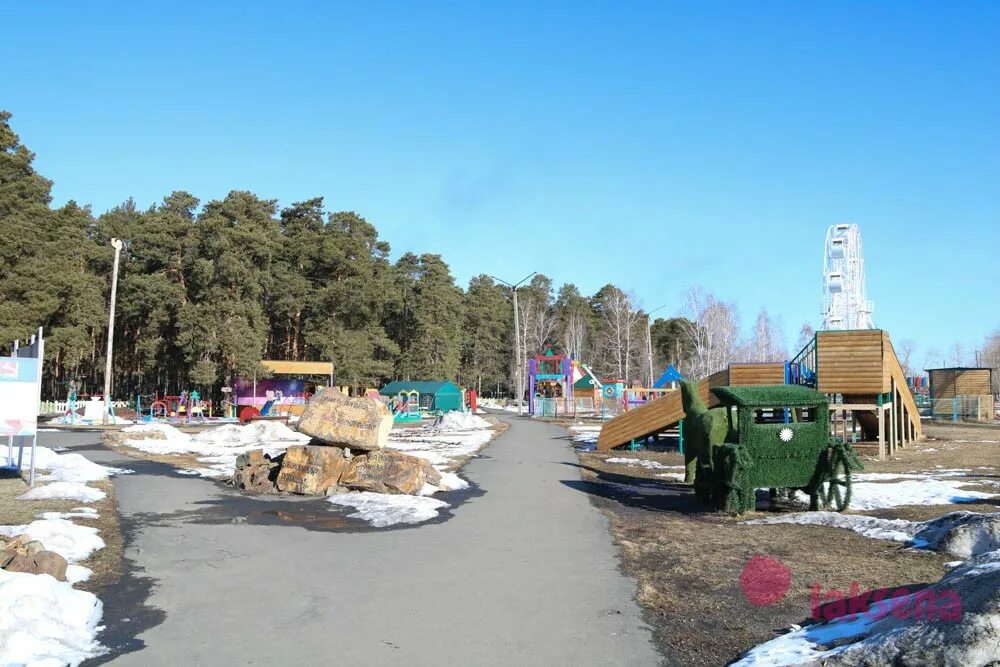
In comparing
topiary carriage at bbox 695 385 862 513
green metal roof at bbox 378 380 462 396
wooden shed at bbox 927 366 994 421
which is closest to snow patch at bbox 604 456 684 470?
topiary carriage at bbox 695 385 862 513

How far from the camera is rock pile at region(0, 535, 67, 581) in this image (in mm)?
7109

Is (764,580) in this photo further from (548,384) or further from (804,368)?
(548,384)

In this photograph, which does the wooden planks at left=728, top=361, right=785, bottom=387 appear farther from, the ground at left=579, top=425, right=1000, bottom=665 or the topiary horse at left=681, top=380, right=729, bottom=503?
the ground at left=579, top=425, right=1000, bottom=665

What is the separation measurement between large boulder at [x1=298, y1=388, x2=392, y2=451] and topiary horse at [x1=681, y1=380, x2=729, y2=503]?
6195mm

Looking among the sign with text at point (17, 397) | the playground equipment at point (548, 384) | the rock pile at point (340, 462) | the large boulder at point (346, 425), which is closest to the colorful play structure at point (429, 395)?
the playground equipment at point (548, 384)

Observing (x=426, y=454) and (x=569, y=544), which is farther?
(x=426, y=454)

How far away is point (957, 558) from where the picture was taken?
28.0ft

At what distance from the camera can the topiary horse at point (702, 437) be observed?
541 inches

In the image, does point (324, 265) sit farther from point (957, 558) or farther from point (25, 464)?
point (957, 558)

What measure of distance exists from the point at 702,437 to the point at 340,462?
23.2 ft

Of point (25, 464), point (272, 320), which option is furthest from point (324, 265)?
point (25, 464)

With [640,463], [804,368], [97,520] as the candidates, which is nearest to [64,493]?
[97,520]

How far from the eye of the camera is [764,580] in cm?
800

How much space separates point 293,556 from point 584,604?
390 cm
